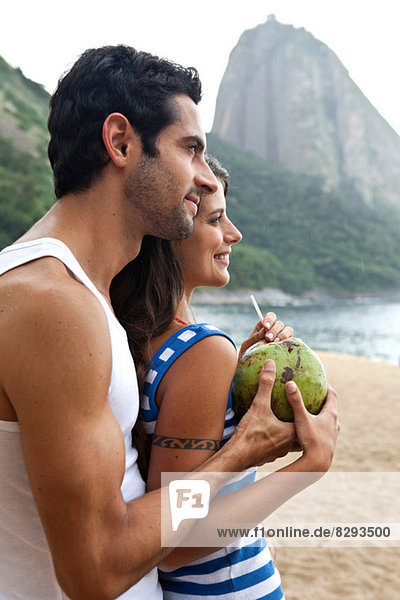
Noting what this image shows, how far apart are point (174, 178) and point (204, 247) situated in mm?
573

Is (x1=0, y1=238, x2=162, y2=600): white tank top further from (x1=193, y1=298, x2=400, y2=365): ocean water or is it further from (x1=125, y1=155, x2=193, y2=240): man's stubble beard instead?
(x1=193, y1=298, x2=400, y2=365): ocean water

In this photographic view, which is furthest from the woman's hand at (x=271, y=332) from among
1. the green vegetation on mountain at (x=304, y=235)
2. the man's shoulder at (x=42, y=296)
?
the green vegetation on mountain at (x=304, y=235)

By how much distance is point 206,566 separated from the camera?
1.53 metres

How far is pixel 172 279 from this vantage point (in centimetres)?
195

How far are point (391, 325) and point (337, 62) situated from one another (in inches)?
4814

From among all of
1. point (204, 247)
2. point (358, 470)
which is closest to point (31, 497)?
point (204, 247)

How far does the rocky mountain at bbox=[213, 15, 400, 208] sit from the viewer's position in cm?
13962

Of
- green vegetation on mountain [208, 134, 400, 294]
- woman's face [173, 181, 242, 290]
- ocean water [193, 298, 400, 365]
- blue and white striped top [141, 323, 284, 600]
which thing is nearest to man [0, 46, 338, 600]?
blue and white striped top [141, 323, 284, 600]

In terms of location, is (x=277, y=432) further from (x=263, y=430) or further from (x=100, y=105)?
(x=100, y=105)

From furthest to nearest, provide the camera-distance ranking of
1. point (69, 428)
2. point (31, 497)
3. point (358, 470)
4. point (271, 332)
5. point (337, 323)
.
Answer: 1. point (337, 323)
2. point (358, 470)
3. point (271, 332)
4. point (31, 497)
5. point (69, 428)

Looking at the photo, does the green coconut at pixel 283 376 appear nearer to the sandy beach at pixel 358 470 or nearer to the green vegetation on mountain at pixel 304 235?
the sandy beach at pixel 358 470

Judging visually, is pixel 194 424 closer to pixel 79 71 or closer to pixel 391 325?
pixel 79 71

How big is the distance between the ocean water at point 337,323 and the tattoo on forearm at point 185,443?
3547cm

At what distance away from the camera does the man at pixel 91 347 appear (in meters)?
1.07
